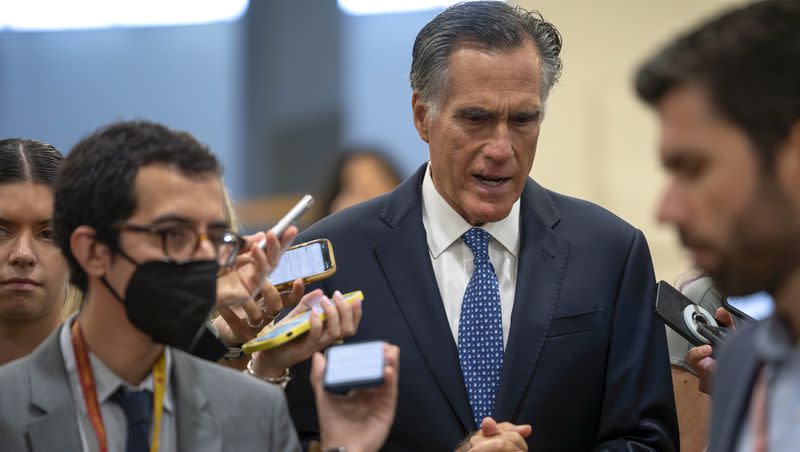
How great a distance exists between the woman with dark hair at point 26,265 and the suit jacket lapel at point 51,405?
20.7 inches

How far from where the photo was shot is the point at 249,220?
6.67m

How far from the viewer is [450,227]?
2.76m

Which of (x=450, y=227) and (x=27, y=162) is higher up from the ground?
(x=27, y=162)

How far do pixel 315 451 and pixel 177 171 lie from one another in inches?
23.8

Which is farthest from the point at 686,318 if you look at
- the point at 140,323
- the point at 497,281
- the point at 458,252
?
the point at 140,323

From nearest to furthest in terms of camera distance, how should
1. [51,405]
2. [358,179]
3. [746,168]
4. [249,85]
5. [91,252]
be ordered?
1. [746,168]
2. [51,405]
3. [91,252]
4. [358,179]
5. [249,85]

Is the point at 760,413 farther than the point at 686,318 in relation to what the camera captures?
No

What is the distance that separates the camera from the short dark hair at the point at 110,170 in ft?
7.11

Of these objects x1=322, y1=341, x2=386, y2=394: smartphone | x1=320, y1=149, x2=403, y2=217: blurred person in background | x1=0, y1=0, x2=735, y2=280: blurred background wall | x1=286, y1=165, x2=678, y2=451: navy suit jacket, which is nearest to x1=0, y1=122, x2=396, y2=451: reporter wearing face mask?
x1=322, y1=341, x2=386, y2=394: smartphone

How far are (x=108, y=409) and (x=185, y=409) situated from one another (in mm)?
133

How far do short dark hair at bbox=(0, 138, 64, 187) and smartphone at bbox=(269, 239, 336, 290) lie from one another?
0.56 m

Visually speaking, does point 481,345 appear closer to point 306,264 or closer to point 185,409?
point 306,264

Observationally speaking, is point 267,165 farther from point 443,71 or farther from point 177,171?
point 177,171

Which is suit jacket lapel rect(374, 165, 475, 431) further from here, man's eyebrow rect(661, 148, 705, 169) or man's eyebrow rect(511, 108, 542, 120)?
man's eyebrow rect(661, 148, 705, 169)
